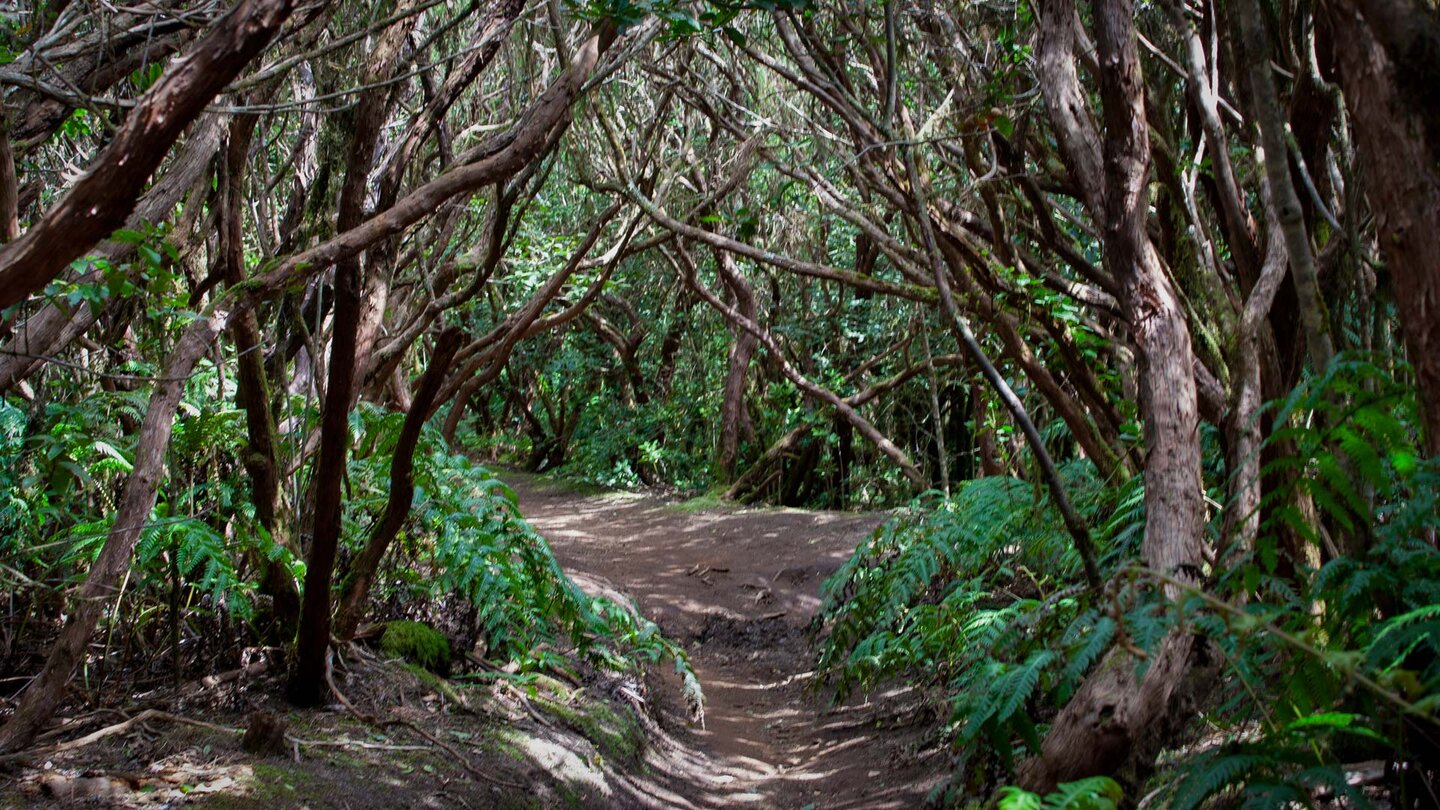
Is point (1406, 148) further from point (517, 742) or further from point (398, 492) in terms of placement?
point (517, 742)

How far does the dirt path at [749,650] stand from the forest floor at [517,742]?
0.07 feet

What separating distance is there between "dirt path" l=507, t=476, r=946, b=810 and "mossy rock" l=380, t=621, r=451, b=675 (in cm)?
110

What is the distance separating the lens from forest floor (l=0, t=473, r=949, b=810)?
356 cm

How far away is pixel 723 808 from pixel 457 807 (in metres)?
1.81

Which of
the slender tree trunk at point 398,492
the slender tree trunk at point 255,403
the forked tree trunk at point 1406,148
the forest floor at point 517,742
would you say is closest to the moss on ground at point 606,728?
the forest floor at point 517,742

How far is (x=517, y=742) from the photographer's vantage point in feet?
15.4

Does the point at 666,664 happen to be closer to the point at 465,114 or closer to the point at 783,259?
the point at 783,259

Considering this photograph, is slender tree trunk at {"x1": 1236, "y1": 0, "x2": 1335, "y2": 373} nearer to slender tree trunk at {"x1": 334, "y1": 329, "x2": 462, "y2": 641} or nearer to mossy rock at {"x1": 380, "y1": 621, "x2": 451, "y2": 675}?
slender tree trunk at {"x1": 334, "y1": 329, "x2": 462, "y2": 641}

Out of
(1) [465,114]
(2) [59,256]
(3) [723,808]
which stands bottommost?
(3) [723,808]

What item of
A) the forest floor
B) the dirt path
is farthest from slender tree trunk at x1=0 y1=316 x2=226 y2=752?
the dirt path

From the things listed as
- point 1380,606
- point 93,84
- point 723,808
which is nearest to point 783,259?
point 723,808

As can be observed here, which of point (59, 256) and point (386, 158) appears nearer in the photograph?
point (59, 256)

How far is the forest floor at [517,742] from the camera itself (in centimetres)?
356

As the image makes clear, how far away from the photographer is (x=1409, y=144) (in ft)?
7.63
